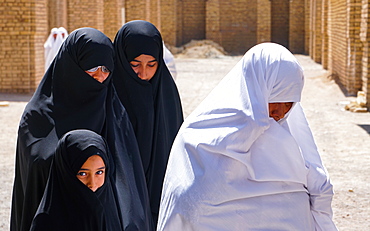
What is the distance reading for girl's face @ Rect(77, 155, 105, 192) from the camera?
8.77 feet

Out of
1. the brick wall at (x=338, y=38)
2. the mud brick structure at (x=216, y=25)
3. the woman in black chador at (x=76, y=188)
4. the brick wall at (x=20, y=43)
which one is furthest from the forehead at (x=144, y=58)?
the brick wall at (x=338, y=38)

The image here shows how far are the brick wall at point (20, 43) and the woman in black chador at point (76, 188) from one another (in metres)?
10.1

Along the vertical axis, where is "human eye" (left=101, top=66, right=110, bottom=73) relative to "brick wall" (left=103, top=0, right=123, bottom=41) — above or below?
below

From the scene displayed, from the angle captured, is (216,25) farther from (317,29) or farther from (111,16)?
(111,16)

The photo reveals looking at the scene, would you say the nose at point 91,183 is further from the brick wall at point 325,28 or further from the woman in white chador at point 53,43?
the brick wall at point 325,28

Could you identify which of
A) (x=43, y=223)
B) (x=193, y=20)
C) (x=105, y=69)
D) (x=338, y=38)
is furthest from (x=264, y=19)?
(x=43, y=223)

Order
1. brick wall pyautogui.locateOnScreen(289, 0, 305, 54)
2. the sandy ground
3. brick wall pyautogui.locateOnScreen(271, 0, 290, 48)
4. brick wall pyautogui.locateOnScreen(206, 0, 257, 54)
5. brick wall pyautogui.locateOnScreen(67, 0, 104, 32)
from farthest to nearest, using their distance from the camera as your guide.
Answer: brick wall pyautogui.locateOnScreen(206, 0, 257, 54), brick wall pyautogui.locateOnScreen(271, 0, 290, 48), brick wall pyautogui.locateOnScreen(289, 0, 305, 54), brick wall pyautogui.locateOnScreen(67, 0, 104, 32), the sandy ground

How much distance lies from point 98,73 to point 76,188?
2.69 feet

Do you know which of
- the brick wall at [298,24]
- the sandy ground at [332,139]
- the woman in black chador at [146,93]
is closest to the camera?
the woman in black chador at [146,93]

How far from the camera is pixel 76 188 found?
263 cm

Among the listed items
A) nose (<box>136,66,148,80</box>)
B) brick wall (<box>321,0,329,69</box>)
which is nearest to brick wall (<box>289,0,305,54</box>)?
brick wall (<box>321,0,329,69</box>)

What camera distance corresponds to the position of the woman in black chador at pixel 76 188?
2.64m

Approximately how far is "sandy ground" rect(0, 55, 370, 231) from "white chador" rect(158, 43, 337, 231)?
106 inches

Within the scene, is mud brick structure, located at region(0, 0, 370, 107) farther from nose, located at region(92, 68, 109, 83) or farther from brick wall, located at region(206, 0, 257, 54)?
nose, located at region(92, 68, 109, 83)
